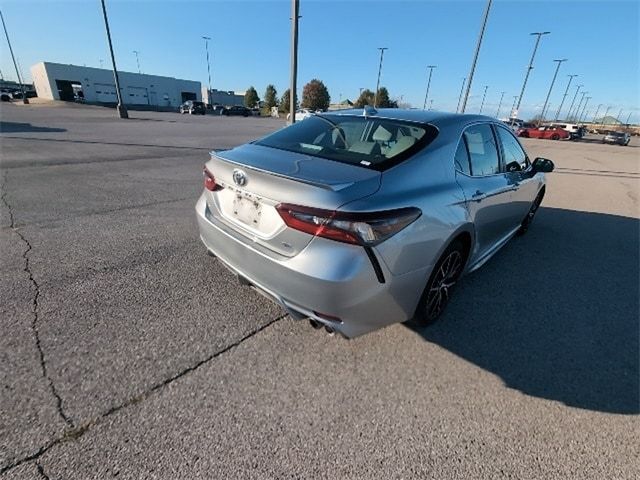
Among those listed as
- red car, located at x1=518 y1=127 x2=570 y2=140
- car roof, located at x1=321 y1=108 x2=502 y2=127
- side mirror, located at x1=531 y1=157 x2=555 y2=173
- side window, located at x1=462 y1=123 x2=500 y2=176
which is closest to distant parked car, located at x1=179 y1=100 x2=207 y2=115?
red car, located at x1=518 y1=127 x2=570 y2=140

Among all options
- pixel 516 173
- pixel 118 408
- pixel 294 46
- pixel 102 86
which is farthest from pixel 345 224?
pixel 102 86

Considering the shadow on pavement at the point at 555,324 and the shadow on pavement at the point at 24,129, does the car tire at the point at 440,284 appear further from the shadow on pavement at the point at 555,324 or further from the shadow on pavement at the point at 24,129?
the shadow on pavement at the point at 24,129

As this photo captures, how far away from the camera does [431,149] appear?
2.55 meters

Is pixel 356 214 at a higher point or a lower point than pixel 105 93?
higher

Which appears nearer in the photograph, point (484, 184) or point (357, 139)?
point (357, 139)

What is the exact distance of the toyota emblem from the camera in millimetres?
2329

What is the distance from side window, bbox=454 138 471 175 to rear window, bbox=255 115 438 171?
26cm

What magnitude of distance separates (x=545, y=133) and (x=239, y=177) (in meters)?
49.3

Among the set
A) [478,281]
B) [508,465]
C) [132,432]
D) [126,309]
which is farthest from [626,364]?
[126,309]

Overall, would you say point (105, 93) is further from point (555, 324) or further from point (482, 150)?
point (555, 324)

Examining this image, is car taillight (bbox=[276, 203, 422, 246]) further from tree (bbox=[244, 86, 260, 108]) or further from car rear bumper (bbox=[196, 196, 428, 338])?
tree (bbox=[244, 86, 260, 108])

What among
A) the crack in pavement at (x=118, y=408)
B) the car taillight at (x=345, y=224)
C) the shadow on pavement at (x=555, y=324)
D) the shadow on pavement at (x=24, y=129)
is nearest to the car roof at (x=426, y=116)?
the car taillight at (x=345, y=224)

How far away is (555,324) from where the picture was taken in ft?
10.2

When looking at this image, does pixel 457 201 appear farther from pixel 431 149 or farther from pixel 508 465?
pixel 508 465
